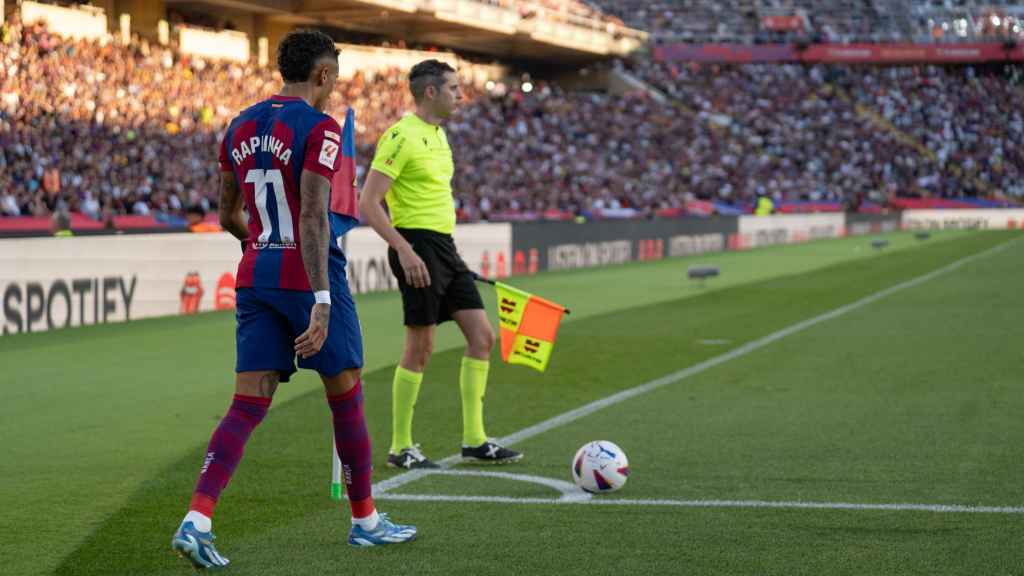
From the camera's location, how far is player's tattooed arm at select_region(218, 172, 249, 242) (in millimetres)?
5582

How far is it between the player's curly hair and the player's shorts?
236 cm

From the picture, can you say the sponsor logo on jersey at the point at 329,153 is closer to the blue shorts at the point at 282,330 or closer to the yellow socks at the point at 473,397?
the blue shorts at the point at 282,330

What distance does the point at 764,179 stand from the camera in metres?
58.4

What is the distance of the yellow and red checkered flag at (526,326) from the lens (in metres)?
8.22

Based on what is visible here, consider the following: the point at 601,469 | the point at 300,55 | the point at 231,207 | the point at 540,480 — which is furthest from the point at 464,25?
the point at 300,55

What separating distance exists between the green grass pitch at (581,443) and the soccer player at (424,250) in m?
0.44

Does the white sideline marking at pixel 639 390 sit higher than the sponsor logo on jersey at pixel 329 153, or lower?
lower

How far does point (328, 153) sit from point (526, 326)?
10.6 ft

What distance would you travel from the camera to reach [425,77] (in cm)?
761

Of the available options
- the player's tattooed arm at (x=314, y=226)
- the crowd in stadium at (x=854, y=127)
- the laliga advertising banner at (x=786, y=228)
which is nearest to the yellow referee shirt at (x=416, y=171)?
the player's tattooed arm at (x=314, y=226)

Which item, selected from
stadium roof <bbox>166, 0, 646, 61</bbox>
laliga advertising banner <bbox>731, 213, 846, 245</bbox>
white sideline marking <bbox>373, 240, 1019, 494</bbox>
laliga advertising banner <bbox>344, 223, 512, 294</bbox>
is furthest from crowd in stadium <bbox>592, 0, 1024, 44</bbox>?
white sideline marking <bbox>373, 240, 1019, 494</bbox>

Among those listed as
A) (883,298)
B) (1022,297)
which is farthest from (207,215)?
(1022,297)

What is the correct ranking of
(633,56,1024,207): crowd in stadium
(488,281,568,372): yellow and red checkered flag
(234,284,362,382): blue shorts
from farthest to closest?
(633,56,1024,207): crowd in stadium
(488,281,568,372): yellow and red checkered flag
(234,284,362,382): blue shorts

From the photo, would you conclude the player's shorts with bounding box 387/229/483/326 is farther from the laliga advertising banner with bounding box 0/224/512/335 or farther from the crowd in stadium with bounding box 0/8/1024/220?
the crowd in stadium with bounding box 0/8/1024/220
